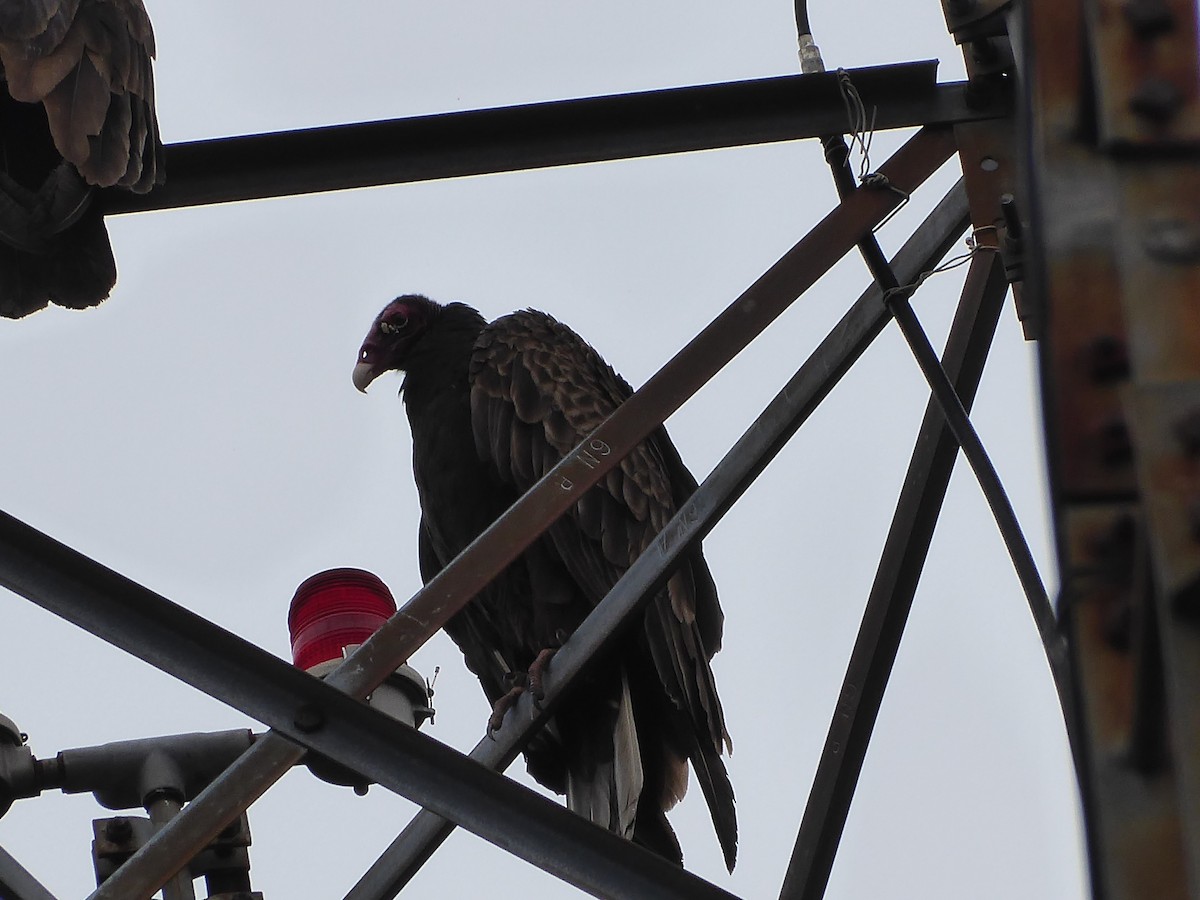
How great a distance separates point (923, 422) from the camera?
4180mm

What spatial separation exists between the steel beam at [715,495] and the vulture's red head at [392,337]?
106 inches

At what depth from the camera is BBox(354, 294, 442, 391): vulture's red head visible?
6.73 metres

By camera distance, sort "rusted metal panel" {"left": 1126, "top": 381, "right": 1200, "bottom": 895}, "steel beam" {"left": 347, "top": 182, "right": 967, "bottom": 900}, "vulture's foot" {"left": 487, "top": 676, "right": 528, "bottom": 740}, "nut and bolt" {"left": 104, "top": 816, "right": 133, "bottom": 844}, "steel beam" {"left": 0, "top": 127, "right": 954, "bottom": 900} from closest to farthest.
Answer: "rusted metal panel" {"left": 1126, "top": 381, "right": 1200, "bottom": 895}, "steel beam" {"left": 0, "top": 127, "right": 954, "bottom": 900}, "steel beam" {"left": 347, "top": 182, "right": 967, "bottom": 900}, "nut and bolt" {"left": 104, "top": 816, "right": 133, "bottom": 844}, "vulture's foot" {"left": 487, "top": 676, "right": 528, "bottom": 740}

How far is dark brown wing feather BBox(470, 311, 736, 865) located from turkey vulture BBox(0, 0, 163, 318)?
6.08 feet

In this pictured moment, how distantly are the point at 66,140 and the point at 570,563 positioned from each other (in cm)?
242

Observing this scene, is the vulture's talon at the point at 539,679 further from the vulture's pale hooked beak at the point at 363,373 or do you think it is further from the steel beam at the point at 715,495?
the vulture's pale hooked beak at the point at 363,373

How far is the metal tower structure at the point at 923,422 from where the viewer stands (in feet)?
5.23

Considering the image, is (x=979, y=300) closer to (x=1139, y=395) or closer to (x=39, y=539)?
(x=39, y=539)

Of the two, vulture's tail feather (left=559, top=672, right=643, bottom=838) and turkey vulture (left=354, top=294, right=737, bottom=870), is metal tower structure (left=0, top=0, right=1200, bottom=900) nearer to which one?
vulture's tail feather (left=559, top=672, right=643, bottom=838)

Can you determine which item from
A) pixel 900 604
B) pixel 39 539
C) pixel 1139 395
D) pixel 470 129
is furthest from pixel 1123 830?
pixel 470 129

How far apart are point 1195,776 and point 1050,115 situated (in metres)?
0.64

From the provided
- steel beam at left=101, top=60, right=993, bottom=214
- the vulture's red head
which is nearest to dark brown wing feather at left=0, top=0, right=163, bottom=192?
steel beam at left=101, top=60, right=993, bottom=214

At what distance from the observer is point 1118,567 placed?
1669 millimetres

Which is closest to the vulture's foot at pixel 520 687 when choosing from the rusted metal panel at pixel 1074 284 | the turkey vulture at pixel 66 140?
the turkey vulture at pixel 66 140
